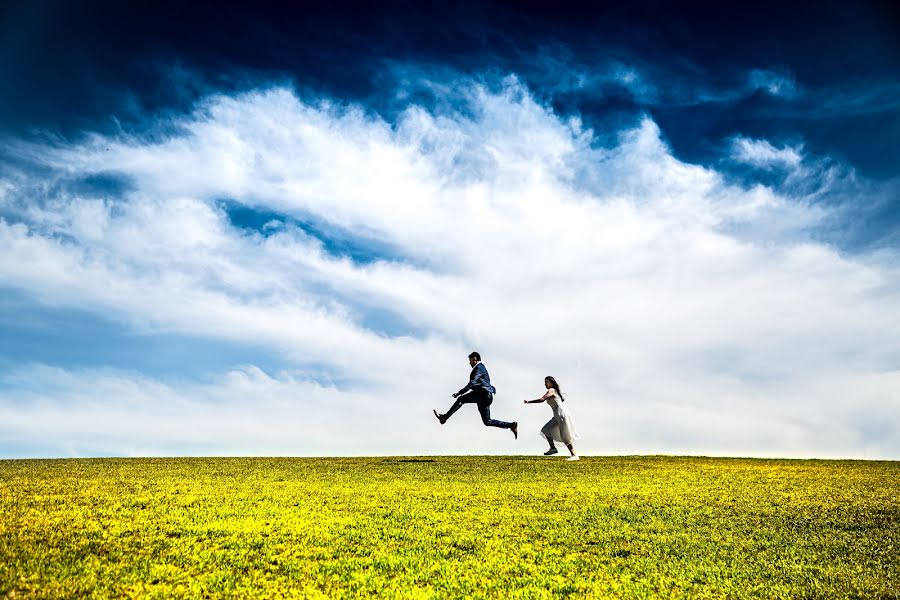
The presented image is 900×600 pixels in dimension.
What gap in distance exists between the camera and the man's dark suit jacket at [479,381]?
2058cm

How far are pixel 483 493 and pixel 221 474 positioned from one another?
708cm

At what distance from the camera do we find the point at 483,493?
44.7ft

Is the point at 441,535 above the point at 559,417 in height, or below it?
below

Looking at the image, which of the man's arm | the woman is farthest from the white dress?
the man's arm

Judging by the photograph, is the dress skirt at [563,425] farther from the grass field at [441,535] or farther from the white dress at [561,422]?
the grass field at [441,535]

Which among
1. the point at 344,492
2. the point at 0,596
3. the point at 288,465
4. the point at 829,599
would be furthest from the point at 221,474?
the point at 829,599

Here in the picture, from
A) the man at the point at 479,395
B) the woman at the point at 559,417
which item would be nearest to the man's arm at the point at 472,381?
the man at the point at 479,395

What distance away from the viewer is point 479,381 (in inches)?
811

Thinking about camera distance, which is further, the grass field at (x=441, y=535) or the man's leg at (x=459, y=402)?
the man's leg at (x=459, y=402)

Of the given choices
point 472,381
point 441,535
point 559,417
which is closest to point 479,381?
point 472,381

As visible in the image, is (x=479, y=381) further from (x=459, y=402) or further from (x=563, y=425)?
(x=563, y=425)

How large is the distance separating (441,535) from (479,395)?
438 inches

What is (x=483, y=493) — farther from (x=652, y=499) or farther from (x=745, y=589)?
(x=745, y=589)

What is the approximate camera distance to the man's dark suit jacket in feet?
67.5
